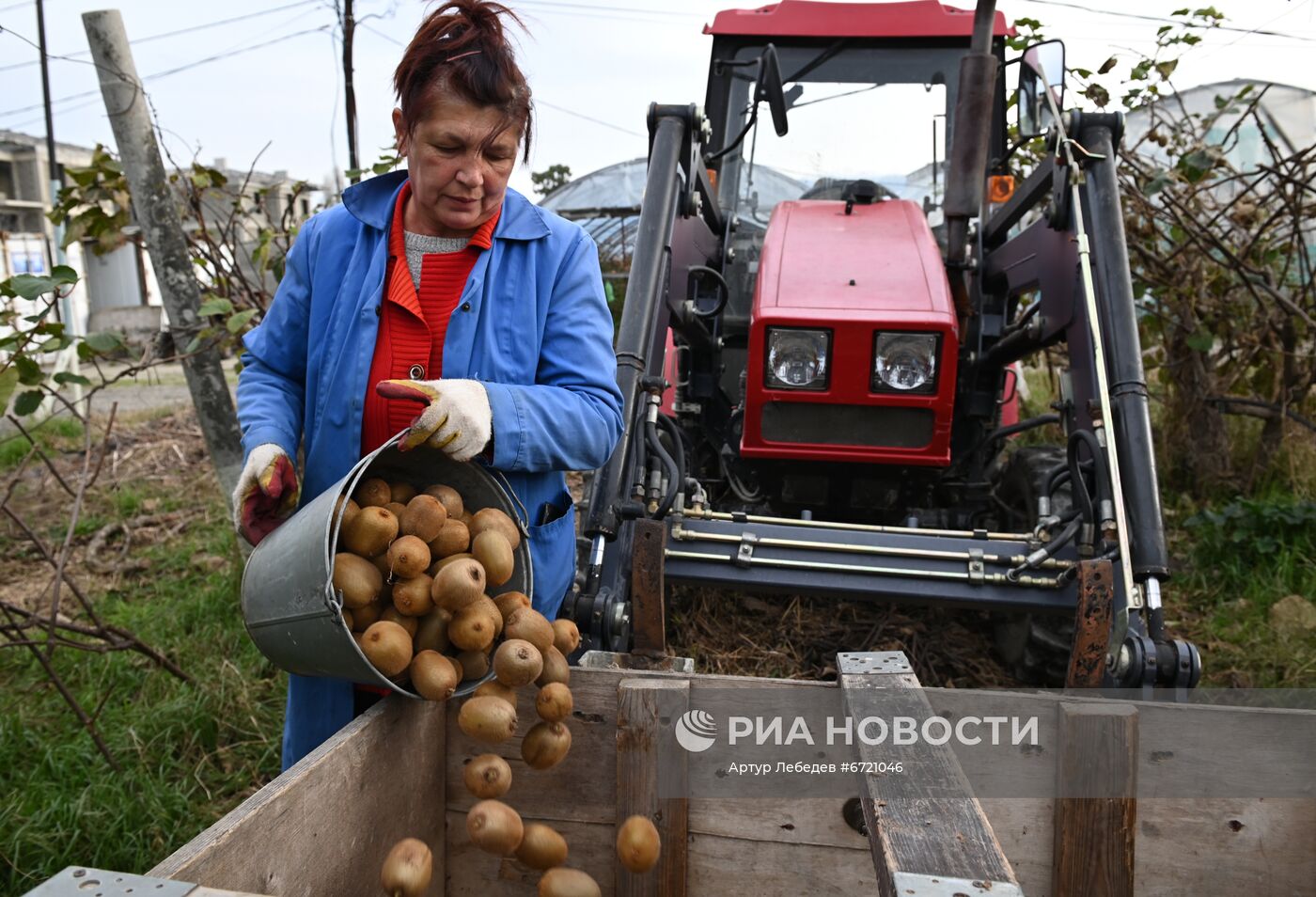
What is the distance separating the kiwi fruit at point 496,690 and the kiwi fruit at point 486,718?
0.6 inches

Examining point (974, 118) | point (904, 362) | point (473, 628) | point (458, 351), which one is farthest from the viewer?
point (904, 362)

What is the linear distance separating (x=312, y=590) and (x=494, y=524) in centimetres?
34

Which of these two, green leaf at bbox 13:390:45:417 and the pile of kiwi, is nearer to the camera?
the pile of kiwi

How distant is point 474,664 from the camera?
5.70 ft

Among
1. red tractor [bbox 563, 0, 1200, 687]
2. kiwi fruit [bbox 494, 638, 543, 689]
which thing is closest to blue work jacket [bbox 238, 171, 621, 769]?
kiwi fruit [bbox 494, 638, 543, 689]

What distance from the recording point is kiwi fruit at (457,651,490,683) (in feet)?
5.65

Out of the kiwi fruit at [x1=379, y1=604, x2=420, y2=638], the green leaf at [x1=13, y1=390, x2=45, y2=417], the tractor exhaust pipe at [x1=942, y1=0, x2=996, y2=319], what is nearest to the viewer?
the kiwi fruit at [x1=379, y1=604, x2=420, y2=638]

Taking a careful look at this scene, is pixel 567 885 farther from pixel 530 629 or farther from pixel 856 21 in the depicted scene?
pixel 856 21

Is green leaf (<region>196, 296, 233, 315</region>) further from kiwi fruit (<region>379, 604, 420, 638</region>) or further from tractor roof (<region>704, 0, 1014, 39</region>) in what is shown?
tractor roof (<region>704, 0, 1014, 39</region>)

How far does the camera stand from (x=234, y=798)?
126 inches

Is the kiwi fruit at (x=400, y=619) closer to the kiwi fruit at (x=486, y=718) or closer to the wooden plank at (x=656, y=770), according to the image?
the kiwi fruit at (x=486, y=718)

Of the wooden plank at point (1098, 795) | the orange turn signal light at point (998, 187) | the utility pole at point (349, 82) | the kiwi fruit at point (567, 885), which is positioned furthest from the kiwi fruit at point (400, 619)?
the utility pole at point (349, 82)

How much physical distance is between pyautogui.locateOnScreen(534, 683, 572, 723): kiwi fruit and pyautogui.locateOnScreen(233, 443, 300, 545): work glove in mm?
600

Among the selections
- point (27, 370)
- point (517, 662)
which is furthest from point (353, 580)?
point (27, 370)
